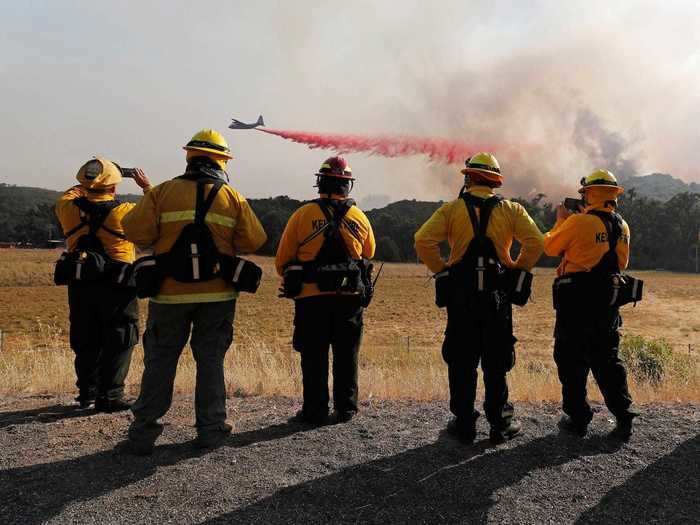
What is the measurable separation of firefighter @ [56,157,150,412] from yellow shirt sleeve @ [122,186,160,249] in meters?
1.11

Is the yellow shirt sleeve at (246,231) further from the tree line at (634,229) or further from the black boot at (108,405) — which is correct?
the tree line at (634,229)

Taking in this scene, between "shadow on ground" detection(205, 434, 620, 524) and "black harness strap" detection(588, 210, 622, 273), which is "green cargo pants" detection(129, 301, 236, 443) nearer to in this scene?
"shadow on ground" detection(205, 434, 620, 524)

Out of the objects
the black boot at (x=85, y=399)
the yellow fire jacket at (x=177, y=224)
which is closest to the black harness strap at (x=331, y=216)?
the yellow fire jacket at (x=177, y=224)

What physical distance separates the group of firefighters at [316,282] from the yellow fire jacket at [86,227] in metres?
0.01

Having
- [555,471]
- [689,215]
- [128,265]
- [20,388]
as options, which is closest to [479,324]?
[555,471]

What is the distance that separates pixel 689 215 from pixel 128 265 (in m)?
132

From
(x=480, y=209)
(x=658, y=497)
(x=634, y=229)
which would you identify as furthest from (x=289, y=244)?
(x=634, y=229)

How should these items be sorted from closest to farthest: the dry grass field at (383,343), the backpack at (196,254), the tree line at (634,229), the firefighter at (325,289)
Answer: the backpack at (196,254) < the firefighter at (325,289) < the dry grass field at (383,343) < the tree line at (634,229)

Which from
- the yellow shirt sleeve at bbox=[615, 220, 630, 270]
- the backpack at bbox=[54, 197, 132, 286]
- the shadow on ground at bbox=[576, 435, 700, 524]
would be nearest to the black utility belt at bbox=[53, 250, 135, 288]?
the backpack at bbox=[54, 197, 132, 286]

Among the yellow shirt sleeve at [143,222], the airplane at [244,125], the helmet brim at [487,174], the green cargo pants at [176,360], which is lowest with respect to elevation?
the green cargo pants at [176,360]

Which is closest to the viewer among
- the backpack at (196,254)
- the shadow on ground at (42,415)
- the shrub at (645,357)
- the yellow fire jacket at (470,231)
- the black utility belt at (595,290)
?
the backpack at (196,254)

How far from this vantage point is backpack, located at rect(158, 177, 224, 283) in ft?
14.8

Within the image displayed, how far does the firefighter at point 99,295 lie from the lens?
5602 millimetres

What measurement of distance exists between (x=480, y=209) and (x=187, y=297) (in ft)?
9.24
